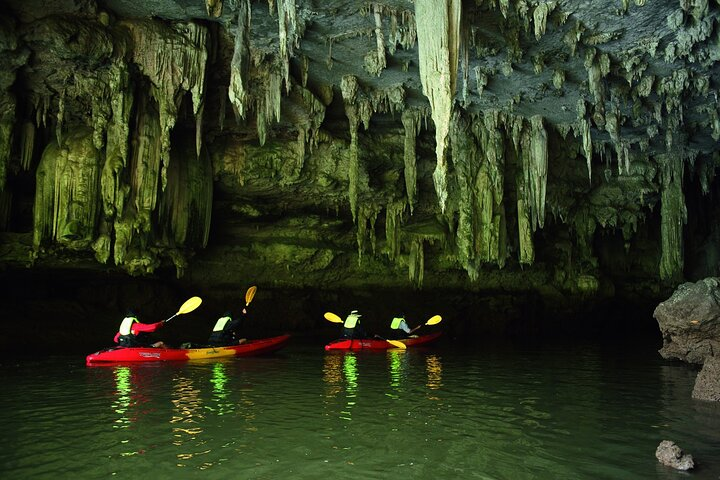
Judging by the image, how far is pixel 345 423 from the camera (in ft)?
20.6

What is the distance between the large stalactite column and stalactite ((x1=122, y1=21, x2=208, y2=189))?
425cm

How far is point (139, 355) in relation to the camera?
11.7 meters

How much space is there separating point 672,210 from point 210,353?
1282 centimetres

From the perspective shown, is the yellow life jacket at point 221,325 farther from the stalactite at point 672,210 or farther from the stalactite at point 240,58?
the stalactite at point 672,210

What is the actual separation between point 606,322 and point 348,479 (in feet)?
78.2

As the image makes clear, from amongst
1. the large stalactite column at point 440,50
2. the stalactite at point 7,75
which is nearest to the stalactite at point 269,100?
the large stalactite column at point 440,50

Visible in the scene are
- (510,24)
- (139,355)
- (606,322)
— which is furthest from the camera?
(606,322)

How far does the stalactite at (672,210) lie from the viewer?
49.3 ft

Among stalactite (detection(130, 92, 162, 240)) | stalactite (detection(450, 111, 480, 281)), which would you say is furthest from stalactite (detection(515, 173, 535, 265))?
stalactite (detection(130, 92, 162, 240))

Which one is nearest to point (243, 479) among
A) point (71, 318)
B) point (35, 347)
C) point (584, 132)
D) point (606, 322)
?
point (584, 132)

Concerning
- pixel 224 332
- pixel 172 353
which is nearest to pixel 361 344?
pixel 224 332

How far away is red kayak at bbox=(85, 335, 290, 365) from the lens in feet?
37.4

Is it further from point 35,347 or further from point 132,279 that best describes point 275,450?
point 132,279

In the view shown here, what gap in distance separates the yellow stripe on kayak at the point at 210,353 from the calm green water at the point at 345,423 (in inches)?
56.3
